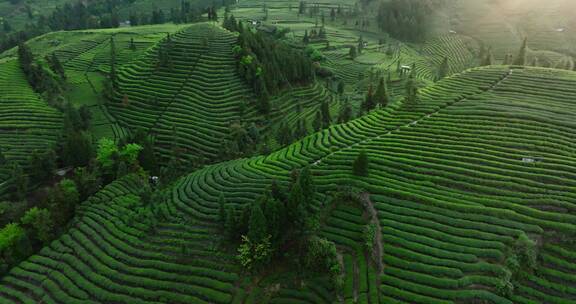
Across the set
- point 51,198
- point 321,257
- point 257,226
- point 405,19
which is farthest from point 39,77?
point 405,19

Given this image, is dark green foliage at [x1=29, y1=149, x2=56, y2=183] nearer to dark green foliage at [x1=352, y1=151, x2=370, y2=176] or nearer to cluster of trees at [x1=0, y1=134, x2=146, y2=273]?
cluster of trees at [x1=0, y1=134, x2=146, y2=273]

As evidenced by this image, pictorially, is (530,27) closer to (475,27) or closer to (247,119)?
(475,27)

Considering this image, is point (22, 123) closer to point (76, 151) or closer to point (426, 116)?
point (76, 151)

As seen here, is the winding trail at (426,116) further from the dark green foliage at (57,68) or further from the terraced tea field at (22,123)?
the dark green foliage at (57,68)

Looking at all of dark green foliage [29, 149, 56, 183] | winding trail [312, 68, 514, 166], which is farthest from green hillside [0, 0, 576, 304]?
winding trail [312, 68, 514, 166]

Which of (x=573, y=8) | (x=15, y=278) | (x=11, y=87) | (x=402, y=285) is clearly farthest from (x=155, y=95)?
(x=573, y=8)
